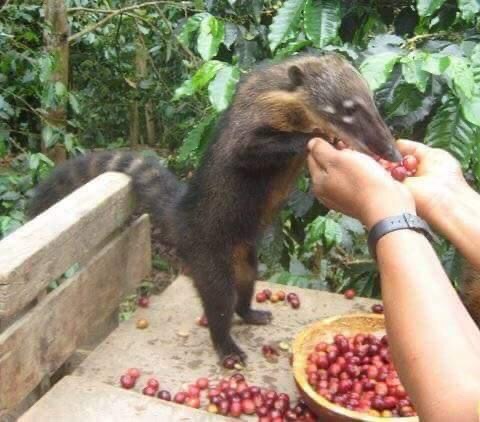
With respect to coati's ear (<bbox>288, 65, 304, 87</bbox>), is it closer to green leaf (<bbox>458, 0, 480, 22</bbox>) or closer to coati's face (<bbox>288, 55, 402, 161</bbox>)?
coati's face (<bbox>288, 55, 402, 161</bbox>)

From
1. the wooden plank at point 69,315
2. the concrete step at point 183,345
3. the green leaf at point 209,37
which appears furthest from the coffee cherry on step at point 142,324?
the green leaf at point 209,37

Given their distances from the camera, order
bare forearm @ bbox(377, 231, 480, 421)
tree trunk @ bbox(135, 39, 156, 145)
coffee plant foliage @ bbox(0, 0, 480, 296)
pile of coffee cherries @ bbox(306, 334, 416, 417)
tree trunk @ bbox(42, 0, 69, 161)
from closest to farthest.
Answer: bare forearm @ bbox(377, 231, 480, 421) → pile of coffee cherries @ bbox(306, 334, 416, 417) → coffee plant foliage @ bbox(0, 0, 480, 296) → tree trunk @ bbox(42, 0, 69, 161) → tree trunk @ bbox(135, 39, 156, 145)

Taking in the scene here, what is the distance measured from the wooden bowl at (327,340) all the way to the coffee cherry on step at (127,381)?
59 cm

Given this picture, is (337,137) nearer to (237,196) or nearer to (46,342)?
(237,196)

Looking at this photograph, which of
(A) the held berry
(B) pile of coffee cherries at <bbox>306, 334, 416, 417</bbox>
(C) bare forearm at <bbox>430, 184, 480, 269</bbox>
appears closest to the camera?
(C) bare forearm at <bbox>430, 184, 480, 269</bbox>

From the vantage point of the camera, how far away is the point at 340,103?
281 cm

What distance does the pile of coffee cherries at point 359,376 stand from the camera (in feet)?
7.98

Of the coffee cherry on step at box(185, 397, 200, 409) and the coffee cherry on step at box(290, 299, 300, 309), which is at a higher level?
the coffee cherry on step at box(185, 397, 200, 409)

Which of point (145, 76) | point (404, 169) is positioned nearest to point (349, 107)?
point (404, 169)

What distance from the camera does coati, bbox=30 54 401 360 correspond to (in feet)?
9.48

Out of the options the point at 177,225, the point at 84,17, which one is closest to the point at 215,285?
the point at 177,225

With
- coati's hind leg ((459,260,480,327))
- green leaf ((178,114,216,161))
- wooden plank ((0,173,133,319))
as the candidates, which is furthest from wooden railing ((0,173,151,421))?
coati's hind leg ((459,260,480,327))

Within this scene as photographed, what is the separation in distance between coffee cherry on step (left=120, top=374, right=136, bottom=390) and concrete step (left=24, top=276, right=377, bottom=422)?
25 mm

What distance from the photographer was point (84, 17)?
5.35m
